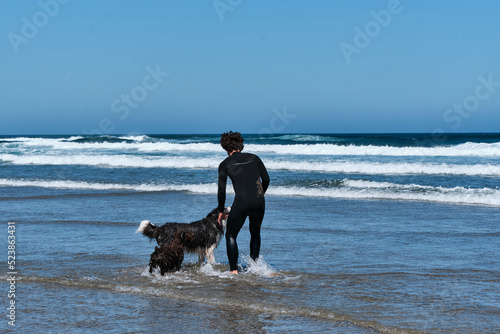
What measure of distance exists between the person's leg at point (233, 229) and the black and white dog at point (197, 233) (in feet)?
1.41

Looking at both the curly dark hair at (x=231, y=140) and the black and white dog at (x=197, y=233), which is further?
the black and white dog at (x=197, y=233)

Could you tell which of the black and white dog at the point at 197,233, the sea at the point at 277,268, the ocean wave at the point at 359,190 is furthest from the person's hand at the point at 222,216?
the ocean wave at the point at 359,190

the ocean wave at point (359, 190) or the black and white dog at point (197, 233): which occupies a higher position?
the black and white dog at point (197, 233)

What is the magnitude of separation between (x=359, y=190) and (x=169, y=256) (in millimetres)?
10557

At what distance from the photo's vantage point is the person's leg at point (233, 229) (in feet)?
21.4

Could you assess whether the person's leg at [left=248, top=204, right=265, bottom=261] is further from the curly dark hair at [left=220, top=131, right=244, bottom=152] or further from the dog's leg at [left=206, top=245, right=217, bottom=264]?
the curly dark hair at [left=220, top=131, right=244, bottom=152]

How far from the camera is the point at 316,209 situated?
12.8 m

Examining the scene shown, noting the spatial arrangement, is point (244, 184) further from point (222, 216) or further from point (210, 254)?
point (210, 254)

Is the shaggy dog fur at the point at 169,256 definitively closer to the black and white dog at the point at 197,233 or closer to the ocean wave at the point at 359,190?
the black and white dog at the point at 197,233

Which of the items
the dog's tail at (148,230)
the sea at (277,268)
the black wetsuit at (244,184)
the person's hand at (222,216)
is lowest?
the sea at (277,268)

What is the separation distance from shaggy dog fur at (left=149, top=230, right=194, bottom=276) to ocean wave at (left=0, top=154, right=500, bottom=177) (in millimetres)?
17252

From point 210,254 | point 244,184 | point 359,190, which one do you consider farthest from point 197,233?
point 359,190

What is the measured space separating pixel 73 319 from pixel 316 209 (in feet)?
28.0

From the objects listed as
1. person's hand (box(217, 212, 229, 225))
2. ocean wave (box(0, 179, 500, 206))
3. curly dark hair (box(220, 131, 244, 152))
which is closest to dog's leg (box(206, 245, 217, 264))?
person's hand (box(217, 212, 229, 225))
